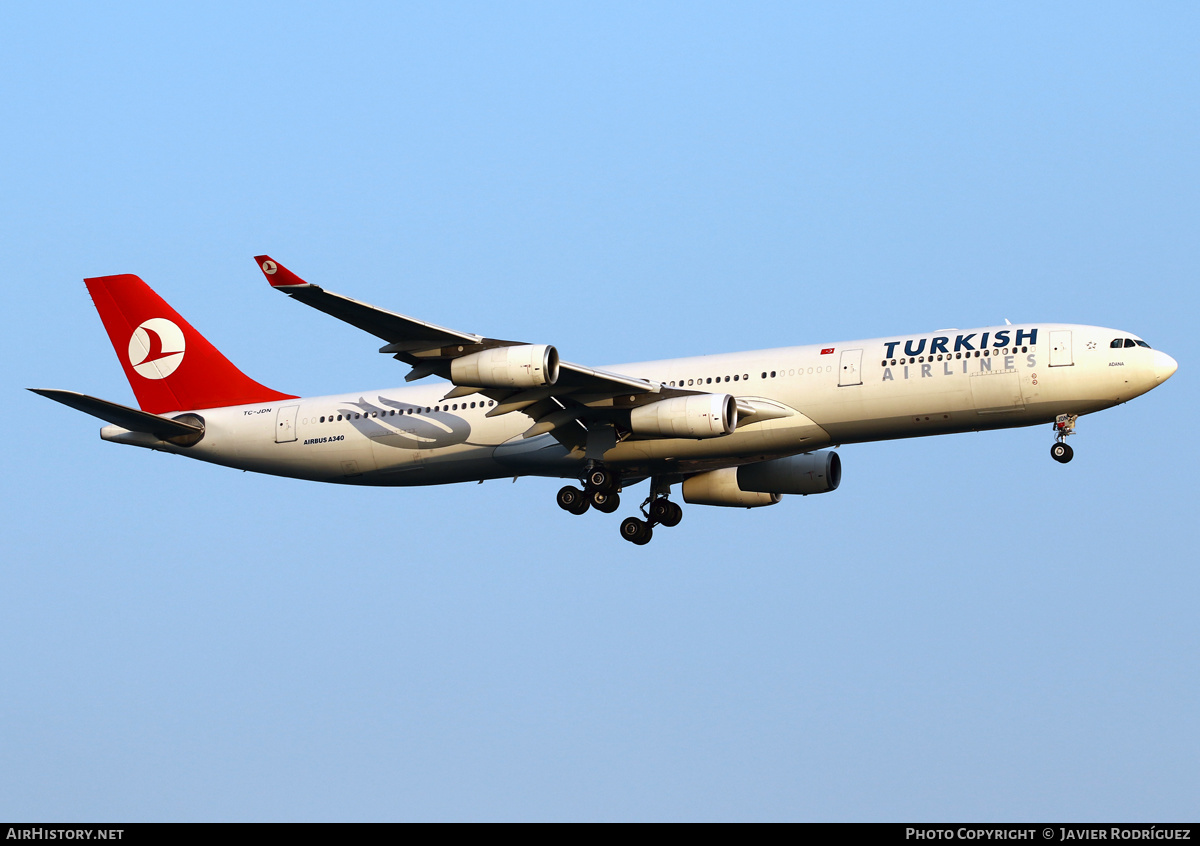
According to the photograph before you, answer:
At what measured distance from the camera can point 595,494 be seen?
45.5 meters

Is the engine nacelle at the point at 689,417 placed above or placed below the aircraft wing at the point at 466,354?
below

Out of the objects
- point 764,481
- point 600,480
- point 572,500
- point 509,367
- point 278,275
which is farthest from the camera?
point 764,481

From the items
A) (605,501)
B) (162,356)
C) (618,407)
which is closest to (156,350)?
(162,356)

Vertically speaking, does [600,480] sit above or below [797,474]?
below

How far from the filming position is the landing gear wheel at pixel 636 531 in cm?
4888

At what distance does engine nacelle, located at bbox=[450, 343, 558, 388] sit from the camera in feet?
133

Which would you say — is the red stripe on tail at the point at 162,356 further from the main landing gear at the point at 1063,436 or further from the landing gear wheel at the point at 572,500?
the main landing gear at the point at 1063,436

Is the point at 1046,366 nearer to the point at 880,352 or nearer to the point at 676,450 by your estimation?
the point at 880,352

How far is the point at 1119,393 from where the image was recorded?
41.6 metres

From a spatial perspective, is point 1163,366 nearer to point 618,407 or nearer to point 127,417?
point 618,407

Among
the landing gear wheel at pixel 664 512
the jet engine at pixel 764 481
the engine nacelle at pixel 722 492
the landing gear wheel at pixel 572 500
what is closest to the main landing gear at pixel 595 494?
the landing gear wheel at pixel 572 500

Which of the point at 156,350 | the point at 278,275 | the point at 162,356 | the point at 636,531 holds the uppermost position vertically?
the point at 156,350

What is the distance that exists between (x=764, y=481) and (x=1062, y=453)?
956 centimetres
